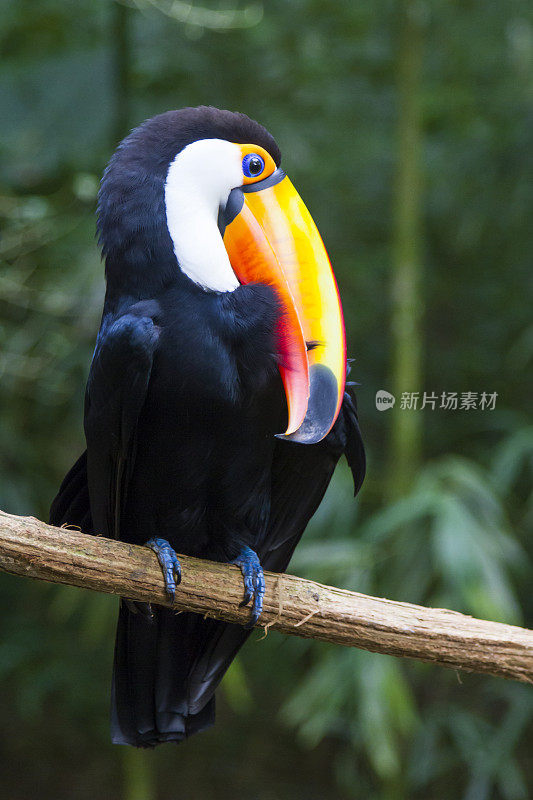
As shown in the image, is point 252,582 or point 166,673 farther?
point 166,673

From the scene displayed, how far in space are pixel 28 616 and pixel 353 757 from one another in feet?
4.09

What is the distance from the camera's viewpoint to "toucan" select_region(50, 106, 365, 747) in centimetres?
125

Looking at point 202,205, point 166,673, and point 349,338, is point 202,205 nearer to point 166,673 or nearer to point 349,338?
point 166,673

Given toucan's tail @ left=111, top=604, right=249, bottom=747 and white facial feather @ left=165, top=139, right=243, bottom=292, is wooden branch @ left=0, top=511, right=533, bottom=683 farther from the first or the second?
white facial feather @ left=165, top=139, right=243, bottom=292

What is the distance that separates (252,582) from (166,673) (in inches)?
11.2

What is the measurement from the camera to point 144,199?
4.25 ft

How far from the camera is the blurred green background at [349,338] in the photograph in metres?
2.21
